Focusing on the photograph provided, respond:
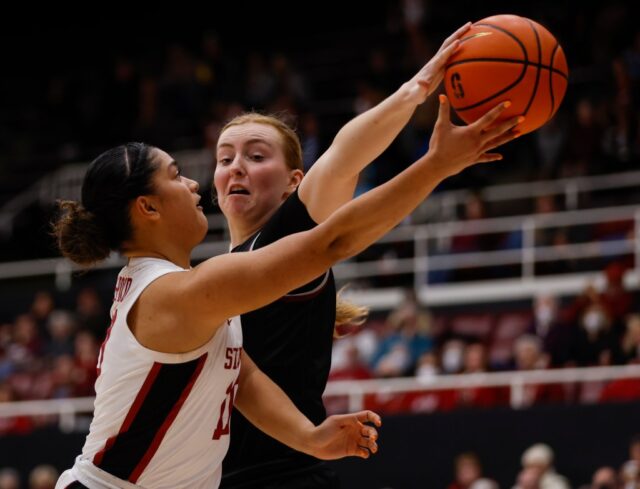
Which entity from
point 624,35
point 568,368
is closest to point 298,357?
point 568,368

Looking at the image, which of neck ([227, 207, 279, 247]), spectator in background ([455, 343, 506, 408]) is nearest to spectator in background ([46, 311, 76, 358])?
spectator in background ([455, 343, 506, 408])

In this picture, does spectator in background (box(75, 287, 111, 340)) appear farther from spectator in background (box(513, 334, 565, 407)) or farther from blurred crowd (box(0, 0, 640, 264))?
spectator in background (box(513, 334, 565, 407))

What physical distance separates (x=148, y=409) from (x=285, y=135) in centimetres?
139

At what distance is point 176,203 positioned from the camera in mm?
3902

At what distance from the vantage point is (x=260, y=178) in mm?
4617

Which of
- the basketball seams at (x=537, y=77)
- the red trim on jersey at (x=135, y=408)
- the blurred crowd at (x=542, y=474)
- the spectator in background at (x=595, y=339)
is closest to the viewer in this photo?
the red trim on jersey at (x=135, y=408)

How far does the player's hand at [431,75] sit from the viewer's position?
157 inches

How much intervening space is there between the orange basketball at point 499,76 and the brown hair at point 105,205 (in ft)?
3.39

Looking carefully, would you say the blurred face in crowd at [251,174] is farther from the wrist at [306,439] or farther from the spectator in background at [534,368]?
the spectator in background at [534,368]

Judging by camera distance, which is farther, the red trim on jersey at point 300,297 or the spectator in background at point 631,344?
the spectator in background at point 631,344

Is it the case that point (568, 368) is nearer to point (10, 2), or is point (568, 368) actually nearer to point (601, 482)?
point (601, 482)

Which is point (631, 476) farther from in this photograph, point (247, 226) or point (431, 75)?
point (431, 75)

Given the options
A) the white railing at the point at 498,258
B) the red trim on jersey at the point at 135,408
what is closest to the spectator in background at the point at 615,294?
the white railing at the point at 498,258

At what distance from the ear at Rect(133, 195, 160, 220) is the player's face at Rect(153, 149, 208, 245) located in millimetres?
17
